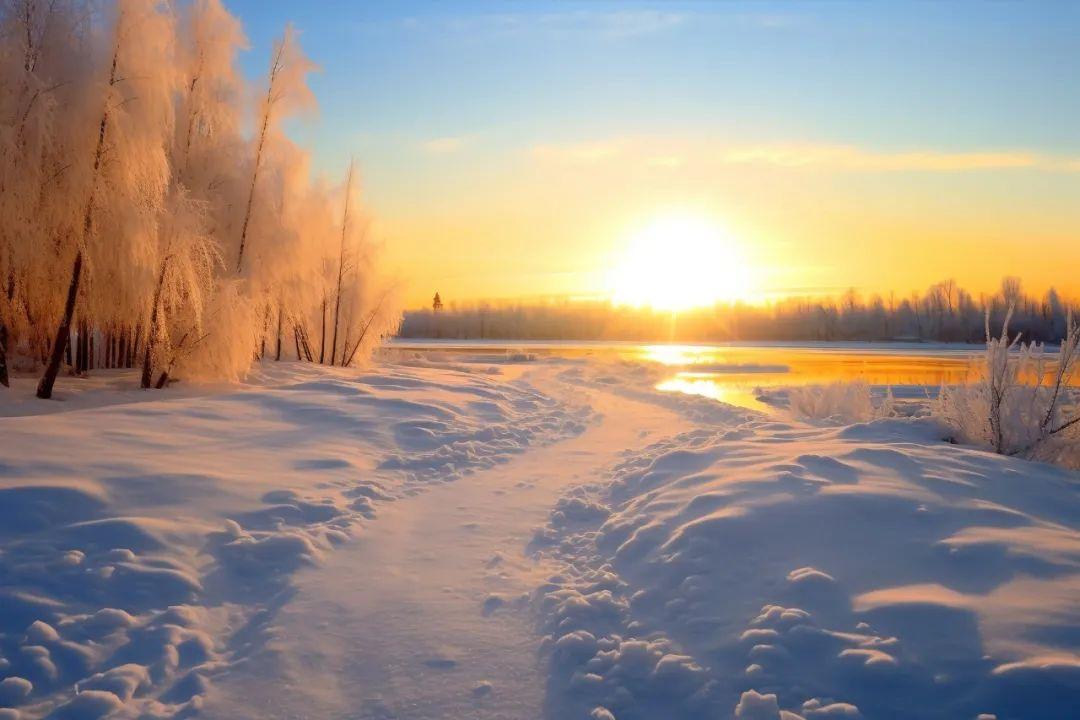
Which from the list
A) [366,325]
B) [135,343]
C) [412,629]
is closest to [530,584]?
[412,629]

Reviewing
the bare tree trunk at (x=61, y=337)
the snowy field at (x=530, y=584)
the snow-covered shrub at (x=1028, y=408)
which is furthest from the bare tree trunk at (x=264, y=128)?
the snow-covered shrub at (x=1028, y=408)

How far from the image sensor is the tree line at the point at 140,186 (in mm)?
10680

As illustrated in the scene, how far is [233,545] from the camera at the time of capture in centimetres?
521

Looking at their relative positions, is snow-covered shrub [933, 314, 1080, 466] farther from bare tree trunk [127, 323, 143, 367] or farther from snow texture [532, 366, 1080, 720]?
bare tree trunk [127, 323, 143, 367]

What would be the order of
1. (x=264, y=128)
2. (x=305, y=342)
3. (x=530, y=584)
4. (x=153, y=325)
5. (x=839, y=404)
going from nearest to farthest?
(x=530, y=584), (x=153, y=325), (x=839, y=404), (x=264, y=128), (x=305, y=342)

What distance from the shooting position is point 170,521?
5.37 metres

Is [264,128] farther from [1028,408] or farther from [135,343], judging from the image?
[1028,408]

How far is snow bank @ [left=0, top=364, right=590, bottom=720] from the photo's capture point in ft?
11.5

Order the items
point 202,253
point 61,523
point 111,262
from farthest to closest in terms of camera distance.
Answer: point 202,253
point 111,262
point 61,523

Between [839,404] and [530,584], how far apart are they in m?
10.7

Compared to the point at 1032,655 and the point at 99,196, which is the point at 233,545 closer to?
the point at 1032,655

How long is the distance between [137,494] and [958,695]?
6527 millimetres

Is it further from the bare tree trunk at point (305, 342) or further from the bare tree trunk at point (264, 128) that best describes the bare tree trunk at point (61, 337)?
the bare tree trunk at point (305, 342)

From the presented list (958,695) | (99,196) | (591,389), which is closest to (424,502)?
(958,695)
